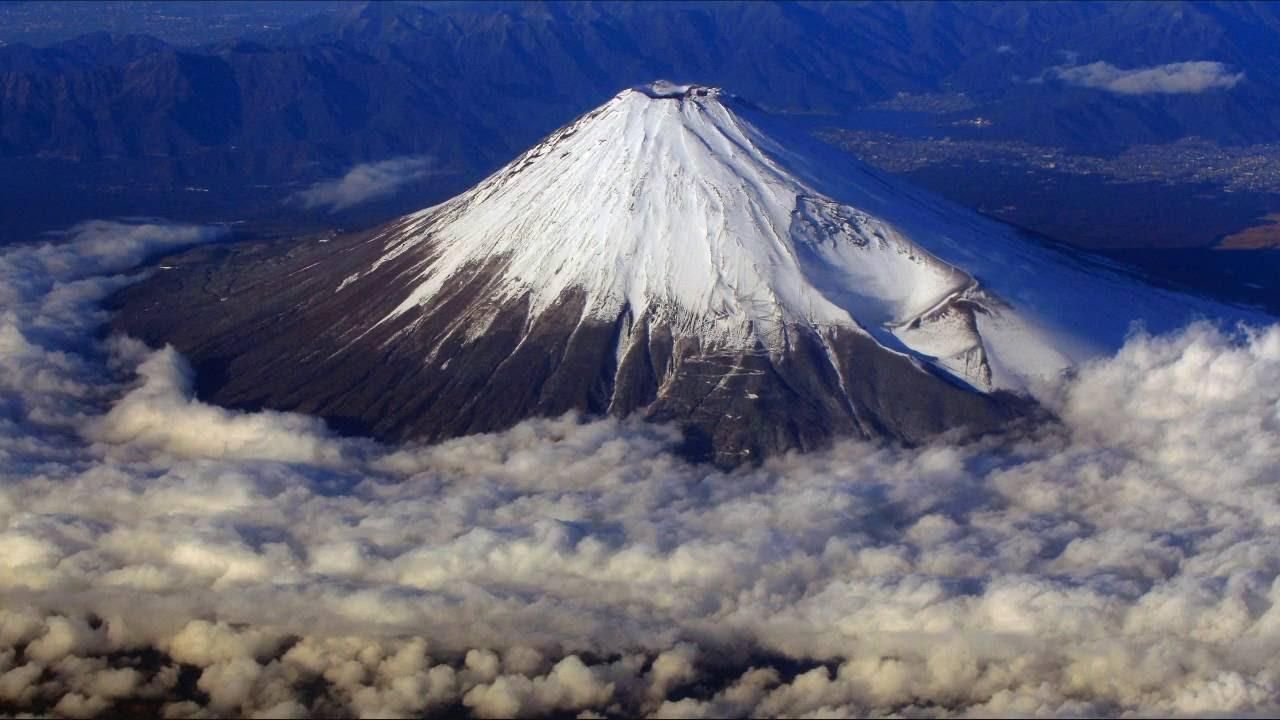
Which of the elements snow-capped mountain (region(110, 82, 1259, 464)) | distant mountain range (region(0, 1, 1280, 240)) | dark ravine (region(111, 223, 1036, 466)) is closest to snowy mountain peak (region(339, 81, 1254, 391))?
snow-capped mountain (region(110, 82, 1259, 464))

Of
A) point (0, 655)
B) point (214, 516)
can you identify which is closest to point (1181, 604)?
point (214, 516)

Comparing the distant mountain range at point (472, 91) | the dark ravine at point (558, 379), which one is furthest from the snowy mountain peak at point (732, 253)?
the distant mountain range at point (472, 91)

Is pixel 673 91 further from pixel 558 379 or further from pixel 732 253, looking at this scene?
pixel 558 379

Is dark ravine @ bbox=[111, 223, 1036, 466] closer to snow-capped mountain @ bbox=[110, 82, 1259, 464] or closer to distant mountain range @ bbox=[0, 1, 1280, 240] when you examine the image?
snow-capped mountain @ bbox=[110, 82, 1259, 464]

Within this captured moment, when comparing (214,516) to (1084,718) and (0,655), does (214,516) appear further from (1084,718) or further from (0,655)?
(1084,718)

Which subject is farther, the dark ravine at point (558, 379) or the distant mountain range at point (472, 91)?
the distant mountain range at point (472, 91)

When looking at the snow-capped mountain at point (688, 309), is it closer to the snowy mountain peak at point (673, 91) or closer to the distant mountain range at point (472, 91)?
the snowy mountain peak at point (673, 91)

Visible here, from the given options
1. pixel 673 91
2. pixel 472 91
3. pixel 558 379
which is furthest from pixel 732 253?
pixel 472 91
